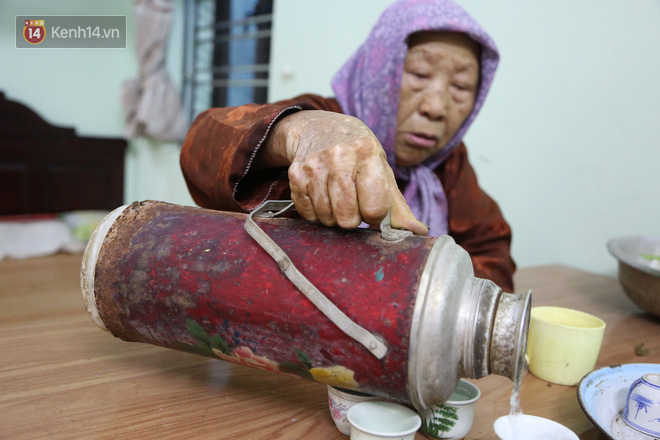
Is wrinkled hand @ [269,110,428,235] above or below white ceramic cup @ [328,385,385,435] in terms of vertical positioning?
above

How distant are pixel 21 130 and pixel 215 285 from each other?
8.93ft

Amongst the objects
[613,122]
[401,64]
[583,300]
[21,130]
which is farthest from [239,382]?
[21,130]

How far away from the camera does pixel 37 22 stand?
270 cm

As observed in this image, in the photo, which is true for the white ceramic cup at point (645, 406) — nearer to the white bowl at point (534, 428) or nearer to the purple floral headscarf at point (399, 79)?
the white bowl at point (534, 428)

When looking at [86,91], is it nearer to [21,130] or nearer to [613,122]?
[21,130]

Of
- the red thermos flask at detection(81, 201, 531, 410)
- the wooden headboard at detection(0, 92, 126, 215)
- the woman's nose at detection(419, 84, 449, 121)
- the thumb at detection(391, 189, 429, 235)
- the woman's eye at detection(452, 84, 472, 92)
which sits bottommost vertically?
the wooden headboard at detection(0, 92, 126, 215)

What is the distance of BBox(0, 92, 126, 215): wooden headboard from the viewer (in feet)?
9.07

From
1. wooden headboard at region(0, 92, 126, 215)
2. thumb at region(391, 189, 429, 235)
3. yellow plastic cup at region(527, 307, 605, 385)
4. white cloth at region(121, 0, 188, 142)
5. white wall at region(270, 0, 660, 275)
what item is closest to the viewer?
thumb at region(391, 189, 429, 235)

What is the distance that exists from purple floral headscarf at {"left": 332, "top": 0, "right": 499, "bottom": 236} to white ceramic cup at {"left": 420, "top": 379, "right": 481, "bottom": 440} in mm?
743

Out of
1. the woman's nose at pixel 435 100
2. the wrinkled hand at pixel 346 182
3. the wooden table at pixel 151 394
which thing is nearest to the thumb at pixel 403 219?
the wrinkled hand at pixel 346 182

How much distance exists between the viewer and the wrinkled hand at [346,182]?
0.63 m

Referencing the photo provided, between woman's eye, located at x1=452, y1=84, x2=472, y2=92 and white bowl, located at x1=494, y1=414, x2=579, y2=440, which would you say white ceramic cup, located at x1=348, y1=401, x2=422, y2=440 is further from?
woman's eye, located at x1=452, y1=84, x2=472, y2=92

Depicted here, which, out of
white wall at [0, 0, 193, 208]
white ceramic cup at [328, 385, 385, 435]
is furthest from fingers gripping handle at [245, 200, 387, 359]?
white wall at [0, 0, 193, 208]

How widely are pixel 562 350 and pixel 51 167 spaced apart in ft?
9.61
